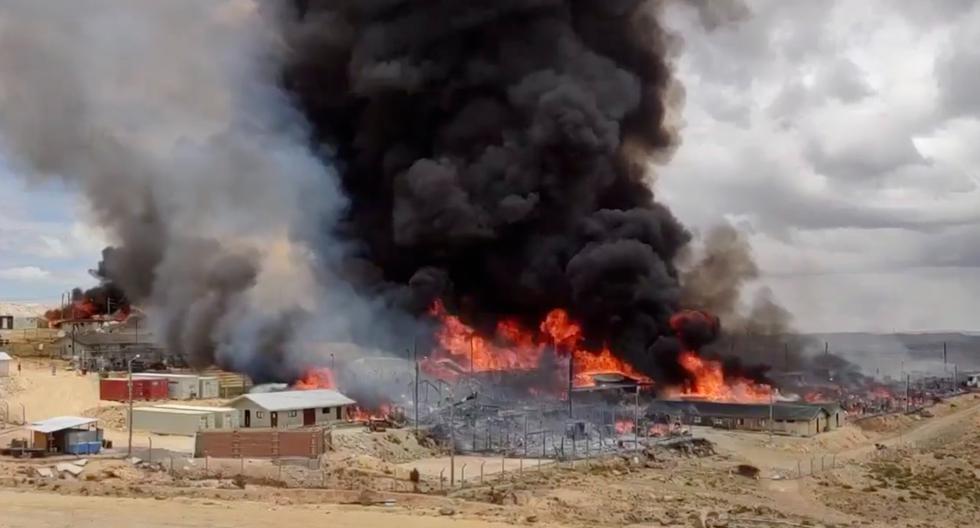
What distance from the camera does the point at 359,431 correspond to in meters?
59.0

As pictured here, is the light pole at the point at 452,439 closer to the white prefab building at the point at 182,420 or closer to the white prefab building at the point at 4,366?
the white prefab building at the point at 182,420

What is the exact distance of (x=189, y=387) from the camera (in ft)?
242

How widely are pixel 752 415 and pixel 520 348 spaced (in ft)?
69.5

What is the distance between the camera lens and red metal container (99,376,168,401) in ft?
230

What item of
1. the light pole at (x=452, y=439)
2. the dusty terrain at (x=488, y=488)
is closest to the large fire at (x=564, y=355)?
the light pole at (x=452, y=439)

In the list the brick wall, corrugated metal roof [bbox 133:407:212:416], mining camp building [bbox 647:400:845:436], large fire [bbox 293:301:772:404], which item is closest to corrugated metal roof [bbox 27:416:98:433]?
the brick wall

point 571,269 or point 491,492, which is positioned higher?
point 571,269

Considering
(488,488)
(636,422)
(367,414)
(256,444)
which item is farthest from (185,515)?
(636,422)

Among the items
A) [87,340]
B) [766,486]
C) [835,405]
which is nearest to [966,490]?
[766,486]

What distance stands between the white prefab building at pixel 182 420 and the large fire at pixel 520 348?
2461 cm

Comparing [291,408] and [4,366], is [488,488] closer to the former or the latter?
Answer: [291,408]

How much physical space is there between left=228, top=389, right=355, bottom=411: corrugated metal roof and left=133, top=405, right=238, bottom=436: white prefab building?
1450 mm

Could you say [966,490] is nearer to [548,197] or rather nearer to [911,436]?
[911,436]

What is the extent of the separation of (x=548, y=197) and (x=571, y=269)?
7.55 m
